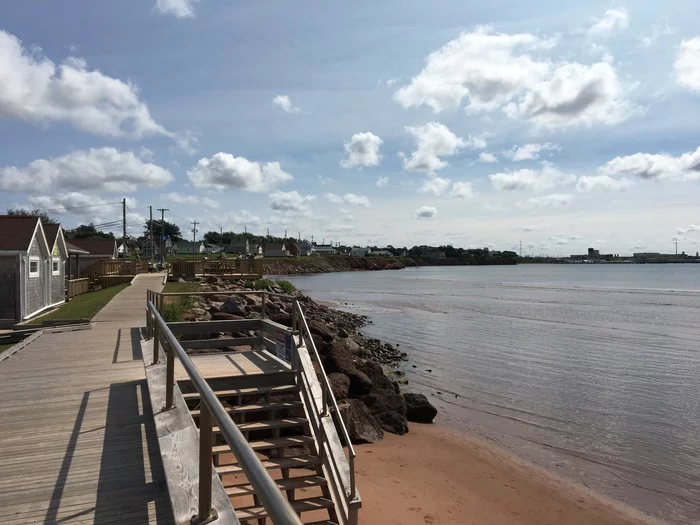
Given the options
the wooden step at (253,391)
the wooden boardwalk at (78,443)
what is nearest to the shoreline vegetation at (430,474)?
the wooden step at (253,391)

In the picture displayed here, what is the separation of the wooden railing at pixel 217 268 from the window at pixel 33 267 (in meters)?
11.9

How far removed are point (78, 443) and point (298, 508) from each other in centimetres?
273

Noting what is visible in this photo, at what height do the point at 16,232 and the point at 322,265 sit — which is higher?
the point at 16,232

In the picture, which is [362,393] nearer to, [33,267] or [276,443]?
[276,443]

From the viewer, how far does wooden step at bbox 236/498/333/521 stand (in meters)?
6.04

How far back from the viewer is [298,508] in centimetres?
644

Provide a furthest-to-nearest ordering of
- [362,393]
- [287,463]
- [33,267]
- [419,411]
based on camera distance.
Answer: [33,267] < [419,411] < [362,393] < [287,463]

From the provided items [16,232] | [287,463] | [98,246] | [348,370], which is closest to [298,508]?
[287,463]

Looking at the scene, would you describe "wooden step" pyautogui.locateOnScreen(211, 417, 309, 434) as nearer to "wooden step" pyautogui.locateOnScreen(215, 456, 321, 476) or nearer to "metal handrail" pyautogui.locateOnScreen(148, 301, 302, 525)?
"wooden step" pyautogui.locateOnScreen(215, 456, 321, 476)

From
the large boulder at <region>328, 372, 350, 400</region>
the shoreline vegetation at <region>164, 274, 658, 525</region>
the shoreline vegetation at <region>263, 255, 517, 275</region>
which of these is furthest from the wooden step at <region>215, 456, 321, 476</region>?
the shoreline vegetation at <region>263, 255, 517, 275</region>

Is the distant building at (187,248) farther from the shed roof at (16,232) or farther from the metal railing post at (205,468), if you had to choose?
the metal railing post at (205,468)

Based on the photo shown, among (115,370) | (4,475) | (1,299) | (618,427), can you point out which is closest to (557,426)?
(618,427)

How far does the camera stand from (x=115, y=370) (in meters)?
8.34

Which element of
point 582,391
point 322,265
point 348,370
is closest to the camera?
point 348,370
